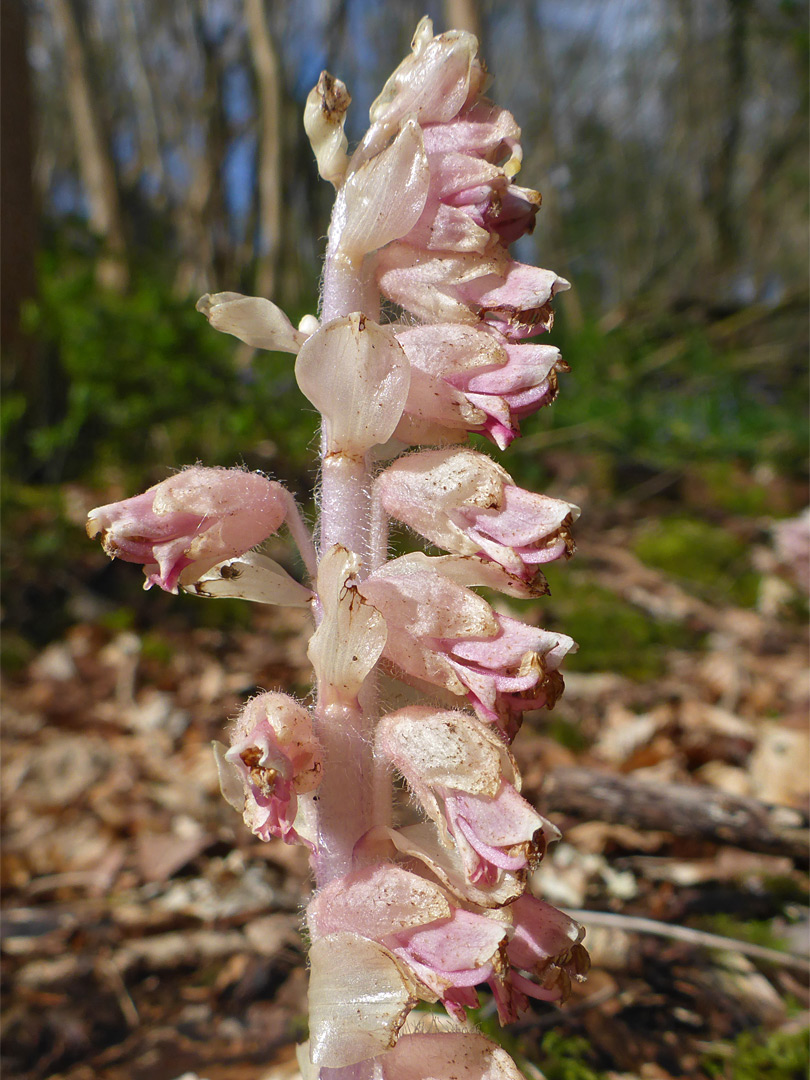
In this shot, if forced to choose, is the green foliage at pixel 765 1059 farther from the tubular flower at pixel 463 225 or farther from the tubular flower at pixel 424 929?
the tubular flower at pixel 463 225

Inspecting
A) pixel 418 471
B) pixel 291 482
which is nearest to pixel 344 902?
pixel 418 471

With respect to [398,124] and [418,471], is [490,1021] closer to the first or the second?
[418,471]

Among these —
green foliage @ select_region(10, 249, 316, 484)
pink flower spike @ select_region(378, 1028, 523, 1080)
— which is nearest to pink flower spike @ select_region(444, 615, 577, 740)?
pink flower spike @ select_region(378, 1028, 523, 1080)

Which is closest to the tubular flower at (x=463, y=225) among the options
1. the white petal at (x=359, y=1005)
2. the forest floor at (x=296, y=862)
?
the white petal at (x=359, y=1005)

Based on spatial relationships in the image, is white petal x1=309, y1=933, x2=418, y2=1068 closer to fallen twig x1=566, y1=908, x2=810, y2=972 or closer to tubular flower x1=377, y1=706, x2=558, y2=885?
tubular flower x1=377, y1=706, x2=558, y2=885

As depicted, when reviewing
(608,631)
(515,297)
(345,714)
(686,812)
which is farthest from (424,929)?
(608,631)

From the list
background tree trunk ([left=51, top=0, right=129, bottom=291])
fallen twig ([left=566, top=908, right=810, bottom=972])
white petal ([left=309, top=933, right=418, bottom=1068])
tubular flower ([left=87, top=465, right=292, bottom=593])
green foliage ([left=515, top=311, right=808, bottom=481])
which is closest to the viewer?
white petal ([left=309, top=933, right=418, bottom=1068])
